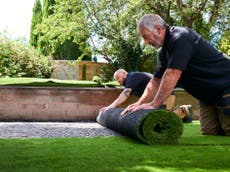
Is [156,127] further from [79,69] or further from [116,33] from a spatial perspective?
[79,69]

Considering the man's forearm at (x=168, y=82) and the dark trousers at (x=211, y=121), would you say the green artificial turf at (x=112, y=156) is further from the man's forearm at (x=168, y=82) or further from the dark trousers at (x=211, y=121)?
the dark trousers at (x=211, y=121)

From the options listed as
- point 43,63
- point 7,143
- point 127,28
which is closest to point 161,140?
point 7,143

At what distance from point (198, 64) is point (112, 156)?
1.60m

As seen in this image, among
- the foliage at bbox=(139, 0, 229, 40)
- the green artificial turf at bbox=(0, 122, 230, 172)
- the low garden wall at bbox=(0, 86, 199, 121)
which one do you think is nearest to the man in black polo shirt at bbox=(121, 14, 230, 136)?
the green artificial turf at bbox=(0, 122, 230, 172)

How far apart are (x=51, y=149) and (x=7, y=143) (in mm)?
737

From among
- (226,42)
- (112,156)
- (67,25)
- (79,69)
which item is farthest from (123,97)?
(79,69)

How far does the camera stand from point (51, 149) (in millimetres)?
4223

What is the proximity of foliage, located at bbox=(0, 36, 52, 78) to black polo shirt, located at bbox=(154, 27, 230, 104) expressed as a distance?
879 cm

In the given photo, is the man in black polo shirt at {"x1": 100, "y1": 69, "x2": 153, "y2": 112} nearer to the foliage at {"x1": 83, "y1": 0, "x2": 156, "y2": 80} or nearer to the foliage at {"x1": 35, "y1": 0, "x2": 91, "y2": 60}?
the foliage at {"x1": 83, "y1": 0, "x2": 156, "y2": 80}

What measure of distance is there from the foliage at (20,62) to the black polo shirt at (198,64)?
8.79m

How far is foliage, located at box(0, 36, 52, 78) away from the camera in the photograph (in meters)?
13.5

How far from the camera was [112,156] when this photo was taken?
12.4 feet

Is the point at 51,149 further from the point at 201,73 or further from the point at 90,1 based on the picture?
the point at 90,1

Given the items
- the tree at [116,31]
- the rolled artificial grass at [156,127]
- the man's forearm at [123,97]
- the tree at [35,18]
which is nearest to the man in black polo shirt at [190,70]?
the rolled artificial grass at [156,127]
